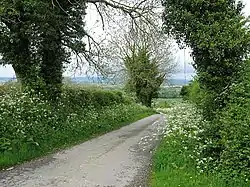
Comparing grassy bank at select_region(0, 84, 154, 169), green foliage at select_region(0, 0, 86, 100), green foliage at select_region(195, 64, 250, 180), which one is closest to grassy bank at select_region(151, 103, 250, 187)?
green foliage at select_region(195, 64, 250, 180)

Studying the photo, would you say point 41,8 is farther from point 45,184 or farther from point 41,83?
point 45,184

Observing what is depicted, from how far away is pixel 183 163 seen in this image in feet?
33.9

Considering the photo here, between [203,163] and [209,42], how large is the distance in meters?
5.54

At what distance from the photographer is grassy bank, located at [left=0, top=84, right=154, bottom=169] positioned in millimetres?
12320

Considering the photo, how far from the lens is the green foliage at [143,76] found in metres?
43.8

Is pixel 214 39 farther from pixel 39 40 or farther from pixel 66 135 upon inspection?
pixel 39 40

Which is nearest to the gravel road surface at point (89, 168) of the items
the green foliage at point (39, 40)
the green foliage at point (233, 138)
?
the green foliage at point (233, 138)

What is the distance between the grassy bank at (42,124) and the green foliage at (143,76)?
Answer: 2105 centimetres

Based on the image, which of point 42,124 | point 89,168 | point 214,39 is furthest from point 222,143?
point 42,124

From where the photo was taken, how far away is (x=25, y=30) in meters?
17.5

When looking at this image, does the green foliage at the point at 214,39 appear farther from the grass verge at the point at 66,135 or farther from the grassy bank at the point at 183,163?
the grass verge at the point at 66,135

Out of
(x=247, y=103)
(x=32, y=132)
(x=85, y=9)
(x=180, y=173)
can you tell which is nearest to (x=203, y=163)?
(x=180, y=173)

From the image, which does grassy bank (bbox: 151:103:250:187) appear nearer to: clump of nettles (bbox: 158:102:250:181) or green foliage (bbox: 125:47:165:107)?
clump of nettles (bbox: 158:102:250:181)

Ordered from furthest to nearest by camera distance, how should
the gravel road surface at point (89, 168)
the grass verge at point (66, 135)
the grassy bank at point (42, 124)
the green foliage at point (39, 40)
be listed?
1. the green foliage at point (39, 40)
2. the grassy bank at point (42, 124)
3. the grass verge at point (66, 135)
4. the gravel road surface at point (89, 168)
